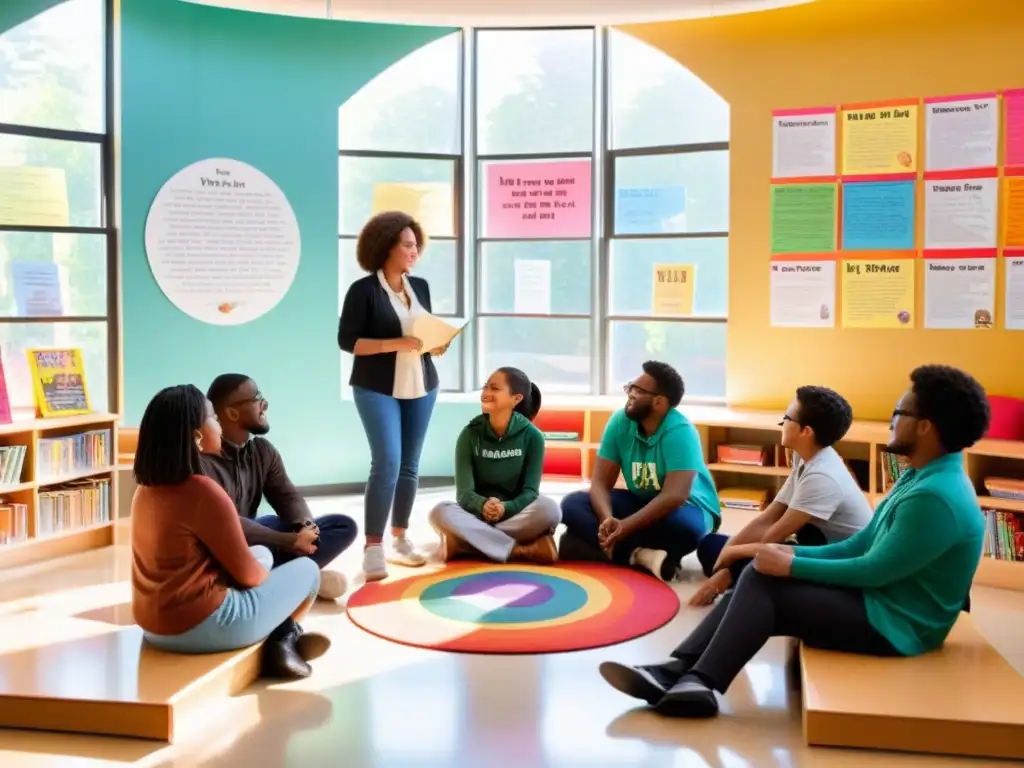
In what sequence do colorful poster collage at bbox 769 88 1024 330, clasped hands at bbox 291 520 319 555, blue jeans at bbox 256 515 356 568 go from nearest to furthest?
clasped hands at bbox 291 520 319 555, blue jeans at bbox 256 515 356 568, colorful poster collage at bbox 769 88 1024 330

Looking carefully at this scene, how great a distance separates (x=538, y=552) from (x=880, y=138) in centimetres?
305

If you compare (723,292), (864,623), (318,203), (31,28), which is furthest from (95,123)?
(864,623)

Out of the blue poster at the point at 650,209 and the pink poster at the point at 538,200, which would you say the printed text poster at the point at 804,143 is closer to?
the blue poster at the point at 650,209

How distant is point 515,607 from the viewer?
410 cm

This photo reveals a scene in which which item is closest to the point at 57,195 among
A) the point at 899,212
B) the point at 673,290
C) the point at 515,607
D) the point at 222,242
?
the point at 222,242

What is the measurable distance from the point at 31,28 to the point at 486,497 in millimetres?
3603

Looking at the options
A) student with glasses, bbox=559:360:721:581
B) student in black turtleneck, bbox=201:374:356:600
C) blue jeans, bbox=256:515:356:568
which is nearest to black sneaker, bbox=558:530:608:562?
student with glasses, bbox=559:360:721:581

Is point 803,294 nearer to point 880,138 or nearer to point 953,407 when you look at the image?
point 880,138

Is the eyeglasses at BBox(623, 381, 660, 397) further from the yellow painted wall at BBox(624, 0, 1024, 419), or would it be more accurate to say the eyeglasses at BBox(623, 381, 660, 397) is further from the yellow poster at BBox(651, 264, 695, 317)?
the yellow poster at BBox(651, 264, 695, 317)

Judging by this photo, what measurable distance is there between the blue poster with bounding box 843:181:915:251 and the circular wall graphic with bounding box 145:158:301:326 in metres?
3.38

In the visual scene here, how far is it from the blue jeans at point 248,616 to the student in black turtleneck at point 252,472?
0.68ft

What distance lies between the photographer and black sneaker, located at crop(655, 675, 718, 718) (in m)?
2.95

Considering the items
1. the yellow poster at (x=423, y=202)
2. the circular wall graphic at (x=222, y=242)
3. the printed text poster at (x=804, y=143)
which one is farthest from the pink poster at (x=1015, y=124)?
the circular wall graphic at (x=222, y=242)

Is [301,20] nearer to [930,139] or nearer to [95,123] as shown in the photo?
[95,123]
